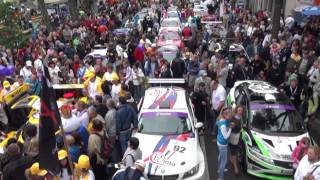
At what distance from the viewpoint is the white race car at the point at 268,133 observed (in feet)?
34.4

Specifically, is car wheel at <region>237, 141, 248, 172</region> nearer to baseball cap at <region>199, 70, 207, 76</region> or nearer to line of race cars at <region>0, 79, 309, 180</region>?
line of race cars at <region>0, 79, 309, 180</region>

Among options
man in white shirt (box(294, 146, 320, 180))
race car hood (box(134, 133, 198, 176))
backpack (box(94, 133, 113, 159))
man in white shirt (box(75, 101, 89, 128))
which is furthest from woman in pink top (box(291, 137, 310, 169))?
man in white shirt (box(75, 101, 89, 128))

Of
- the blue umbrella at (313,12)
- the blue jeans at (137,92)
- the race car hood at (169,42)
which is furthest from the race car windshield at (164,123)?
the blue umbrella at (313,12)

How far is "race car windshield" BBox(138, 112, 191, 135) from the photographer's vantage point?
10852mm

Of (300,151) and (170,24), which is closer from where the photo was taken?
(300,151)

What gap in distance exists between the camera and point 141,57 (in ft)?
62.1

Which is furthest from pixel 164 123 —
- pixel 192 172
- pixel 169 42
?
pixel 169 42

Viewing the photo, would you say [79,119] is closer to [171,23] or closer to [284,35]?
[284,35]

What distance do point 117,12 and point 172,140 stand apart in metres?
27.0

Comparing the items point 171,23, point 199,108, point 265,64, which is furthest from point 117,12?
point 199,108

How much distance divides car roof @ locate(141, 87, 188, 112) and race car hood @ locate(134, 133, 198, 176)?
94cm

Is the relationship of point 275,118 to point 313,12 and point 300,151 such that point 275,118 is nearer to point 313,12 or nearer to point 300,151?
point 300,151

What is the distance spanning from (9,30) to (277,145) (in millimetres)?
16192

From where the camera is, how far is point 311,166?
27.7 feet
